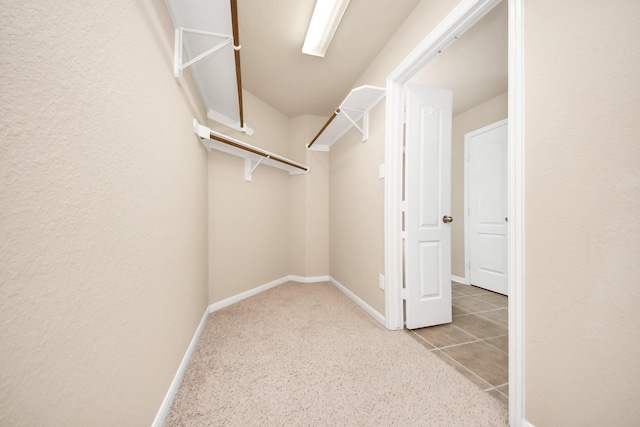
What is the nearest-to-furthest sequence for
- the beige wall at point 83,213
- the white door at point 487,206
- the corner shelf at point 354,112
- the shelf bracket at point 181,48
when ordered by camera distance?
the beige wall at point 83,213, the shelf bracket at point 181,48, the corner shelf at point 354,112, the white door at point 487,206

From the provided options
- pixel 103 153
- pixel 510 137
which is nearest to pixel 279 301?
pixel 103 153

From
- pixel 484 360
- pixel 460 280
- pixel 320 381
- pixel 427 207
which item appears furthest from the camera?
pixel 460 280

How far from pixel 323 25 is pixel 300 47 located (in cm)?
35

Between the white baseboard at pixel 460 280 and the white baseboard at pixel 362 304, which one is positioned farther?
the white baseboard at pixel 460 280

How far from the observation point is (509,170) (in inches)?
38.9

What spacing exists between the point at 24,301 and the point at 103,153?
1.32ft

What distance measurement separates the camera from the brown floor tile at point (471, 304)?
2.36m

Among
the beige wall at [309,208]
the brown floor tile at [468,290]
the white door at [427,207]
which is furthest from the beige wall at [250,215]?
the brown floor tile at [468,290]

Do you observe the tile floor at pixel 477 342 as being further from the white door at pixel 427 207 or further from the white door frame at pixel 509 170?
the white door frame at pixel 509 170

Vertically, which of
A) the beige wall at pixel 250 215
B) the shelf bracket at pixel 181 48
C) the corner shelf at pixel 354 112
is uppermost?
the corner shelf at pixel 354 112

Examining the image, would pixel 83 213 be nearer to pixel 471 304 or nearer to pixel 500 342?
pixel 500 342

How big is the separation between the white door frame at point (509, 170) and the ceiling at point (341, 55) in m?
0.43

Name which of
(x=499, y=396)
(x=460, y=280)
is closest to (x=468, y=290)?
(x=460, y=280)

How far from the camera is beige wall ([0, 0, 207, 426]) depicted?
0.39 meters
